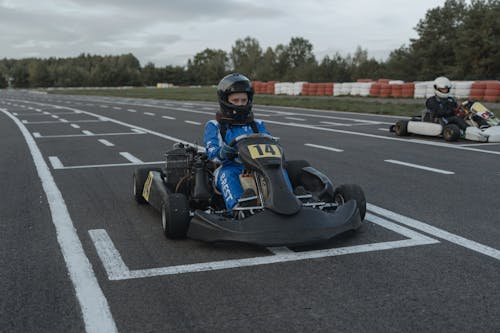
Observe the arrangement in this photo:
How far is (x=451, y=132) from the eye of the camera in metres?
12.7

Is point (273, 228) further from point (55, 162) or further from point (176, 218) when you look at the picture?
point (55, 162)

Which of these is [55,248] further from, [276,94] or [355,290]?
[276,94]

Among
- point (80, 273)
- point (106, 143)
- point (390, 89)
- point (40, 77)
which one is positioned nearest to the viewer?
point (80, 273)

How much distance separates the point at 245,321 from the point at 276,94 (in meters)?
39.1

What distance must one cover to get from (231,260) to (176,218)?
0.69m

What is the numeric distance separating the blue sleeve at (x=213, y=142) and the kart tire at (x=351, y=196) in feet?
3.90

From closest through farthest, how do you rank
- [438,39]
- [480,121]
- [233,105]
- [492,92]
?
[233,105], [480,121], [492,92], [438,39]

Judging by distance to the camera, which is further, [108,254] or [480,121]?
[480,121]

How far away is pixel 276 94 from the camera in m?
41.8

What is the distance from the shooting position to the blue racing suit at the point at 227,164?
5.06 metres

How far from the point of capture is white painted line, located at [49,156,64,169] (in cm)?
937

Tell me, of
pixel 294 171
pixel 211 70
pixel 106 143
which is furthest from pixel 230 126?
pixel 211 70

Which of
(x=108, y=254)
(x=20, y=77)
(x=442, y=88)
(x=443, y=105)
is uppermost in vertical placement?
(x=442, y=88)

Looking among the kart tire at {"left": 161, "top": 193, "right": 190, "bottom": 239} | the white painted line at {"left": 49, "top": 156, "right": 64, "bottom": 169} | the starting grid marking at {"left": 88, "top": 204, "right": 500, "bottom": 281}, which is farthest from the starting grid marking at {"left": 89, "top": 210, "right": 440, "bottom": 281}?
the white painted line at {"left": 49, "top": 156, "right": 64, "bottom": 169}
